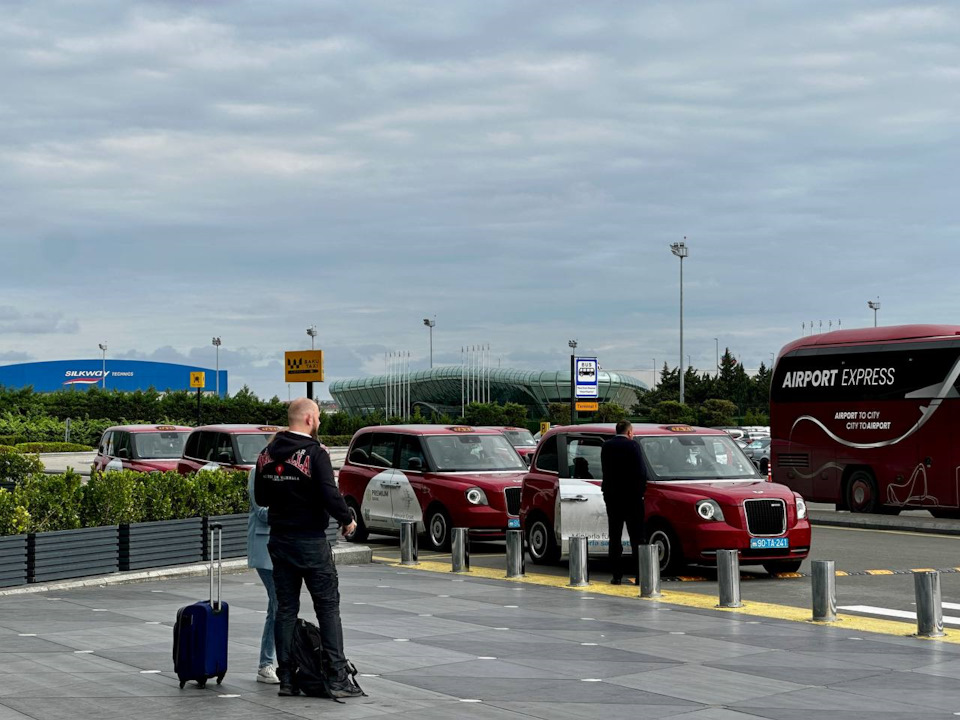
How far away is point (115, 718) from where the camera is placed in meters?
7.48

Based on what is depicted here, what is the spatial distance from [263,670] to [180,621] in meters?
0.68

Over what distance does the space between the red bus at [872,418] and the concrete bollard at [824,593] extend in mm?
13414

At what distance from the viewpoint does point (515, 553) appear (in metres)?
15.2

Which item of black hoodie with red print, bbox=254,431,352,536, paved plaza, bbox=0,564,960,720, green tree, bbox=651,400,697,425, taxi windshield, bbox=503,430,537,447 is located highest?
green tree, bbox=651,400,697,425

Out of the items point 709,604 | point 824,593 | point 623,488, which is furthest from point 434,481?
point 824,593

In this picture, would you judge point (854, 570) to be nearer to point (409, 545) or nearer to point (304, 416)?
point (409, 545)

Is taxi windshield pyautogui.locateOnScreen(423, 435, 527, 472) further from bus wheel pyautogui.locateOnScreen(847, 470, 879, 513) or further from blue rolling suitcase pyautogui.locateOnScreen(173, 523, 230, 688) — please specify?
blue rolling suitcase pyautogui.locateOnScreen(173, 523, 230, 688)

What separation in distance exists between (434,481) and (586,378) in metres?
23.9

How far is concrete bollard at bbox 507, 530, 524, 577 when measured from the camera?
15.2 metres

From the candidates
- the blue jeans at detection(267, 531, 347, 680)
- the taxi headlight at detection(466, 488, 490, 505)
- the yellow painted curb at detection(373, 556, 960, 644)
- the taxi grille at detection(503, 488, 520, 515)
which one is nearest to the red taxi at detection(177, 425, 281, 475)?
the taxi headlight at detection(466, 488, 490, 505)

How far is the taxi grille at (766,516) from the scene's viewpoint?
50.0 feet

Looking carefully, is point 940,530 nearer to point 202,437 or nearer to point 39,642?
point 202,437

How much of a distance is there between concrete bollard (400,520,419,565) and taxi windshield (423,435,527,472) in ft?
6.80

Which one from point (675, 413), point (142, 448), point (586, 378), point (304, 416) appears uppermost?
point (586, 378)
